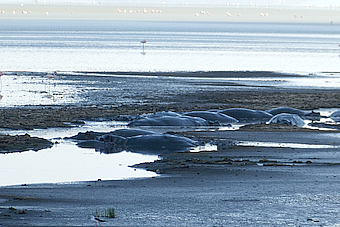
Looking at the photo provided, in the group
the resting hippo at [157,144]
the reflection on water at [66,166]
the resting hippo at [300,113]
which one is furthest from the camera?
the resting hippo at [300,113]

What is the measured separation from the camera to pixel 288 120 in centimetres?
2150

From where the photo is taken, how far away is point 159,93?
31.0 m

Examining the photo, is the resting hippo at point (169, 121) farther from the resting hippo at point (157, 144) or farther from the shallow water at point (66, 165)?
the shallow water at point (66, 165)

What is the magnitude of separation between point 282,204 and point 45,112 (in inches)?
580

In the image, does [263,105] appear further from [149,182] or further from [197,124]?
[149,182]

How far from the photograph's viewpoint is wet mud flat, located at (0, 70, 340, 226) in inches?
352

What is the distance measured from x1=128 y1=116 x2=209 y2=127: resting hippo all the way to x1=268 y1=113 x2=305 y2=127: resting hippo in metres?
2.71

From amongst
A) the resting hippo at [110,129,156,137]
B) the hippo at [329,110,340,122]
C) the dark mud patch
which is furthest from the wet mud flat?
the hippo at [329,110,340,122]

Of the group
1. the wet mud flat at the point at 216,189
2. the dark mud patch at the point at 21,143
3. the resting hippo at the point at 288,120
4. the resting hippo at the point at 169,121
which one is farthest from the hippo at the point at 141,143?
the resting hippo at the point at 288,120

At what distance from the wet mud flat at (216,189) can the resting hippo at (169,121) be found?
107 centimetres

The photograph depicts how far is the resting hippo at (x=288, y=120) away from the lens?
2141 centimetres

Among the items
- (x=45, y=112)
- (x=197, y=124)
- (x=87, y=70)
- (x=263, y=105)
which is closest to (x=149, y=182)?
(x=197, y=124)

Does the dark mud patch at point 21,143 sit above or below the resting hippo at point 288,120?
below

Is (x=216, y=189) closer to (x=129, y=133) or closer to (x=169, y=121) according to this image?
(x=129, y=133)
